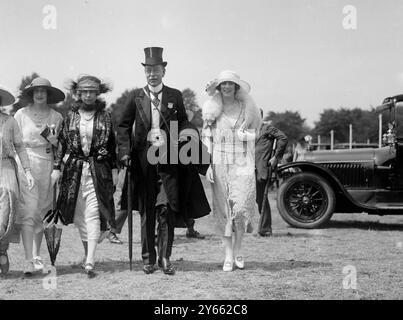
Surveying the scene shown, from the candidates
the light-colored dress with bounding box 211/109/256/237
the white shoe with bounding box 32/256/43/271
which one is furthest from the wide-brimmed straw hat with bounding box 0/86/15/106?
the light-colored dress with bounding box 211/109/256/237

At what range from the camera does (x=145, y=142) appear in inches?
224

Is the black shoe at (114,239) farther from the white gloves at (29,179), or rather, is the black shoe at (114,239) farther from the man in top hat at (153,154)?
the white gloves at (29,179)

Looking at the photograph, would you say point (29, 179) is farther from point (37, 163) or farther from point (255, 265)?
point (255, 265)

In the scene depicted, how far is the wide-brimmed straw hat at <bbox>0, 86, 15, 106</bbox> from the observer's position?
5.79 m

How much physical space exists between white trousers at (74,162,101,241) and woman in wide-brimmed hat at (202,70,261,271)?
46.0 inches

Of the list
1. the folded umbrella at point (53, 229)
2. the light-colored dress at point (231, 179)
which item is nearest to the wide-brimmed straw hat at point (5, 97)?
the folded umbrella at point (53, 229)

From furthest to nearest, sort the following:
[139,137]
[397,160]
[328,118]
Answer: [328,118] → [397,160] → [139,137]

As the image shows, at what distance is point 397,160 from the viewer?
972 centimetres

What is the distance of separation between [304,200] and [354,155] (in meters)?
1.28

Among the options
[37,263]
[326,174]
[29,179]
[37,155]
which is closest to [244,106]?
[37,155]

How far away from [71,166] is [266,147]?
3765mm
